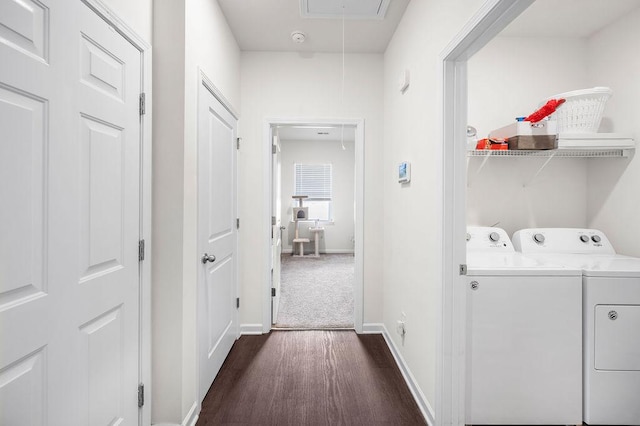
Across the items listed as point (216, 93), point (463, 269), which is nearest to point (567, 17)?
point (463, 269)

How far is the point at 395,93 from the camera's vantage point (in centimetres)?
260

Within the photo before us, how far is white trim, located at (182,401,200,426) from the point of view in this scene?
168 centimetres

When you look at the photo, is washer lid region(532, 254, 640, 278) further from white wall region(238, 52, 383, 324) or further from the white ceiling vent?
the white ceiling vent

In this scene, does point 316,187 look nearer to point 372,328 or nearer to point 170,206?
point 372,328

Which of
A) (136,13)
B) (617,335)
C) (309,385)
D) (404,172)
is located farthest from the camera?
(404,172)

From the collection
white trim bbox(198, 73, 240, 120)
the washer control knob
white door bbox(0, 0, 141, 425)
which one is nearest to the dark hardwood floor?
white door bbox(0, 0, 141, 425)

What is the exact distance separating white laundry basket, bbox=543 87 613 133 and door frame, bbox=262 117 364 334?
1.52 meters

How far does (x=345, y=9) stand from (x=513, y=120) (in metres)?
1.54

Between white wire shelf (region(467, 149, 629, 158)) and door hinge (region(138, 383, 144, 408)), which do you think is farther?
white wire shelf (region(467, 149, 629, 158))

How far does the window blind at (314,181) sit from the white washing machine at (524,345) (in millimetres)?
5929

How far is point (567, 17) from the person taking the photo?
7.27 feet

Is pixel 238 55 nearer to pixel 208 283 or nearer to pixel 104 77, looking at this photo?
pixel 104 77

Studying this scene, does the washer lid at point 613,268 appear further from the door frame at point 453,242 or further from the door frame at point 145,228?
the door frame at point 145,228

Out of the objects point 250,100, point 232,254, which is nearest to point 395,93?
point 250,100
